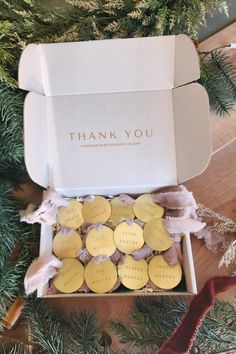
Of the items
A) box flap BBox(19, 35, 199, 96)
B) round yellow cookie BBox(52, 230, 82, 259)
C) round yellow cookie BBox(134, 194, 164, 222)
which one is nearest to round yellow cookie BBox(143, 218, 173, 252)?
round yellow cookie BBox(134, 194, 164, 222)

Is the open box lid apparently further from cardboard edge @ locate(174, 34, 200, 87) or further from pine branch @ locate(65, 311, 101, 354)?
pine branch @ locate(65, 311, 101, 354)

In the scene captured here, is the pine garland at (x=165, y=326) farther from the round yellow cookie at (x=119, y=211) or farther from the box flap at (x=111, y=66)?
the box flap at (x=111, y=66)

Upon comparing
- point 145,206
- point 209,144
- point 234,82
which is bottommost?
point 145,206

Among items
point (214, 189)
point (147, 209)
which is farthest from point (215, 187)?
point (147, 209)

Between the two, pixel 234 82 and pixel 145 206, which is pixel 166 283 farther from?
pixel 234 82

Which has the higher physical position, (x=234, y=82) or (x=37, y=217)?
(x=234, y=82)

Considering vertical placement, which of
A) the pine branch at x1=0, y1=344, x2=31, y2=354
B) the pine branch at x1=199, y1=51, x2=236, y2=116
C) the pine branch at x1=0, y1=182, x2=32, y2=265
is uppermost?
the pine branch at x1=199, y1=51, x2=236, y2=116

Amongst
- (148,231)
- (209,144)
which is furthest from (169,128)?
(148,231)
